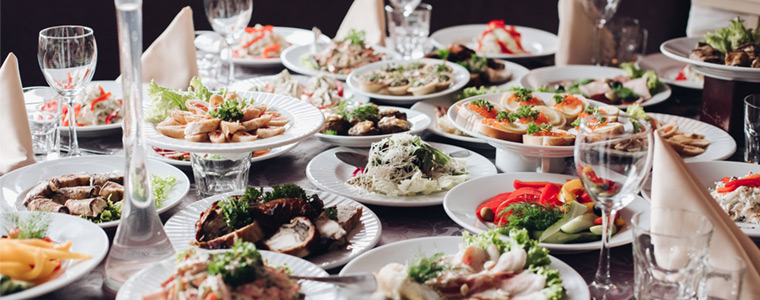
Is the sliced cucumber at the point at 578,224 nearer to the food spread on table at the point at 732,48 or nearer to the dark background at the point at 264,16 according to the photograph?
the food spread on table at the point at 732,48

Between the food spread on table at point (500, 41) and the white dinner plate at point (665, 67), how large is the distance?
0.65 meters

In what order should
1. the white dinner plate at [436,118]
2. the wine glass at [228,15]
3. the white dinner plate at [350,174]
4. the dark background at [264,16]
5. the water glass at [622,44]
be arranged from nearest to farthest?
1. the white dinner plate at [350,174]
2. the white dinner plate at [436,118]
3. the wine glass at [228,15]
4. the water glass at [622,44]
5. the dark background at [264,16]

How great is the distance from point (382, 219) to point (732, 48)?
62.1 inches

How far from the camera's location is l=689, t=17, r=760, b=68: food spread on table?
108 inches

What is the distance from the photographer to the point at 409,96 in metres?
3.21

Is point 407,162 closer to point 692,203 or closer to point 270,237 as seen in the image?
point 270,237

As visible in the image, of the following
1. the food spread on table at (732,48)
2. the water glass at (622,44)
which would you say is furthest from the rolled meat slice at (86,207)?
the water glass at (622,44)

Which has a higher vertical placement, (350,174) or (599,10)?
(599,10)

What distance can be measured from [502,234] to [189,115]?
0.97 metres

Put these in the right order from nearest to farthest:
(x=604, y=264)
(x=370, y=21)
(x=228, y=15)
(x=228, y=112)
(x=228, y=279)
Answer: (x=228, y=279), (x=604, y=264), (x=228, y=112), (x=228, y=15), (x=370, y=21)

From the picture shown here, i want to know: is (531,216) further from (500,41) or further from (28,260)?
(500,41)

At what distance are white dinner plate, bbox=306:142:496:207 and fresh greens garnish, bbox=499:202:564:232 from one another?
256mm

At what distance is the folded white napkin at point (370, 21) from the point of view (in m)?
4.23

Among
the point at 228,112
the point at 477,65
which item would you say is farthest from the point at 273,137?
the point at 477,65
